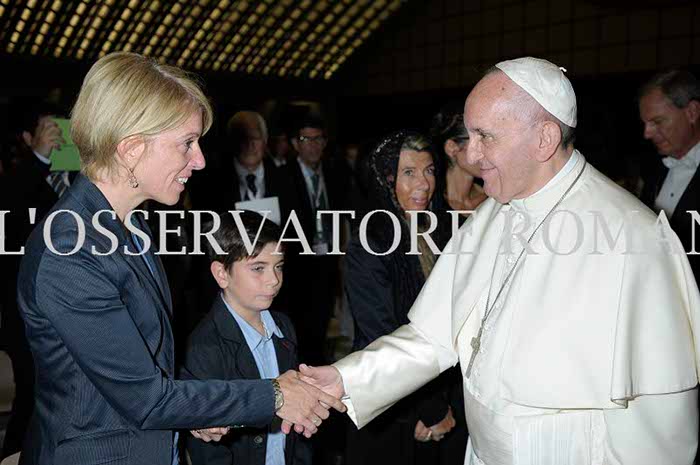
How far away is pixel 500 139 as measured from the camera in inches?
79.4

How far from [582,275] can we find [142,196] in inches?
47.7

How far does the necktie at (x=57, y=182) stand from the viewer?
4145 millimetres

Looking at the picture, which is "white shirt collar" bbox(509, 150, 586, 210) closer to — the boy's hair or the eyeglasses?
the boy's hair

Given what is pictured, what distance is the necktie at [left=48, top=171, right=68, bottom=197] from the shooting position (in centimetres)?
414

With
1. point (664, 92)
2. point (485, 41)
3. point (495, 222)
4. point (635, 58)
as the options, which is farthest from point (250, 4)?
point (495, 222)

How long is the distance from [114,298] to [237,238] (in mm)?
1033

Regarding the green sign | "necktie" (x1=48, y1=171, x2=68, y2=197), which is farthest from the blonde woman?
"necktie" (x1=48, y1=171, x2=68, y2=197)

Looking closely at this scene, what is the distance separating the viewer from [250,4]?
1409 cm

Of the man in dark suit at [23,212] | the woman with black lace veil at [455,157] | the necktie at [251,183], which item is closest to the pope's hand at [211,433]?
the man in dark suit at [23,212]

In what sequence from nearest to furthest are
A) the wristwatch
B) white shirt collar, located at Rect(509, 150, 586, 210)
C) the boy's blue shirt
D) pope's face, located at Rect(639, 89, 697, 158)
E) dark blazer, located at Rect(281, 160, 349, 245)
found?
the wristwatch
white shirt collar, located at Rect(509, 150, 586, 210)
the boy's blue shirt
pope's face, located at Rect(639, 89, 697, 158)
dark blazer, located at Rect(281, 160, 349, 245)

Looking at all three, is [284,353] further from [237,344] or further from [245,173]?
[245,173]

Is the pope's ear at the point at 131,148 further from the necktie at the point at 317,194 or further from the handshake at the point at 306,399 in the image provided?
the necktie at the point at 317,194

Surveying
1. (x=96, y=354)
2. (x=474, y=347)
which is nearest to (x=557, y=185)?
(x=474, y=347)

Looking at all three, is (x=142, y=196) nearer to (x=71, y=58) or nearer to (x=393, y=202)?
(x=393, y=202)
